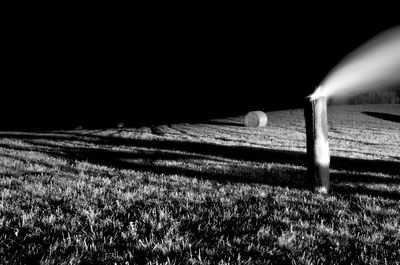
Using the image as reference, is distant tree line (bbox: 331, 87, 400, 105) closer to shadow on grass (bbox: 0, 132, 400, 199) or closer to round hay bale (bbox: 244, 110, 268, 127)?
round hay bale (bbox: 244, 110, 268, 127)

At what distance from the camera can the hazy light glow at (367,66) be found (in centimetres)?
529

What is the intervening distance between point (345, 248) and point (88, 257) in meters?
2.89

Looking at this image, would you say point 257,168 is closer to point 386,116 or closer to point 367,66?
point 367,66

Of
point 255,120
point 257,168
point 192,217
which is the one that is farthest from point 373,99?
point 192,217

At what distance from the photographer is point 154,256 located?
316 cm

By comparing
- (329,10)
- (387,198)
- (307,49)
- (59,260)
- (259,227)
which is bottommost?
(387,198)

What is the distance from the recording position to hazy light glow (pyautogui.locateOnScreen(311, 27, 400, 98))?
5.29m

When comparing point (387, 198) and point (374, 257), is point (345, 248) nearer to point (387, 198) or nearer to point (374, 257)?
point (374, 257)

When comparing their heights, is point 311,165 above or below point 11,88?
below

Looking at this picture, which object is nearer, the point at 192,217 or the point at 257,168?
the point at 192,217

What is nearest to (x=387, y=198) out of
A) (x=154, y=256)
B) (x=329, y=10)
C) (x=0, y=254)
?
(x=329, y=10)

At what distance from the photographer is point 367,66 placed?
5875 millimetres

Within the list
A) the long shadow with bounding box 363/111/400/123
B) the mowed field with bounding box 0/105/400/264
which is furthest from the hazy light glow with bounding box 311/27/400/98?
the long shadow with bounding box 363/111/400/123

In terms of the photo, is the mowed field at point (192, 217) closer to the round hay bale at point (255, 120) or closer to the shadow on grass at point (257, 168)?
the shadow on grass at point (257, 168)
